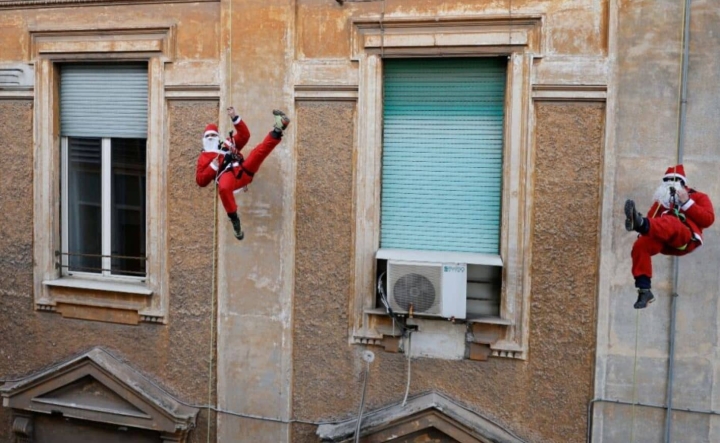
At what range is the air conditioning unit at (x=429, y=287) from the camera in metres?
6.22

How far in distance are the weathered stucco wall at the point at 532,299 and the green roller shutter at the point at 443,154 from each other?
1.40 feet

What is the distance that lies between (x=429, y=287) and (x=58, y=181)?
14.5ft

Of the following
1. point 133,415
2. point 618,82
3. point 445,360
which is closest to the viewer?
point 618,82

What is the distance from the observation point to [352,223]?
21.9 feet

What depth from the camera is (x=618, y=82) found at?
5.97 meters

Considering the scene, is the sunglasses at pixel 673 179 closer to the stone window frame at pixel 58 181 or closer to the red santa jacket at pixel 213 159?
the red santa jacket at pixel 213 159

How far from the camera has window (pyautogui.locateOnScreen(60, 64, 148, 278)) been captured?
7398mm

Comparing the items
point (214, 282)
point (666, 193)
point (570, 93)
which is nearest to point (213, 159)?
point (214, 282)

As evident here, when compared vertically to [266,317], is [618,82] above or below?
above

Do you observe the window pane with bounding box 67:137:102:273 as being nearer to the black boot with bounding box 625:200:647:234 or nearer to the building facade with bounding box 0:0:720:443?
the building facade with bounding box 0:0:720:443

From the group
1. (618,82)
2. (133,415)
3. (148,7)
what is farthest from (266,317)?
(618,82)

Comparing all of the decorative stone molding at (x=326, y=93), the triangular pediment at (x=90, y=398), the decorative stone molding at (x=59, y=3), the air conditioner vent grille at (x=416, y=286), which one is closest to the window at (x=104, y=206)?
the triangular pediment at (x=90, y=398)

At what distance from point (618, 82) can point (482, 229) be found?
181cm

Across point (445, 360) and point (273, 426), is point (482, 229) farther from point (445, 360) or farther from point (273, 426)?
point (273, 426)
